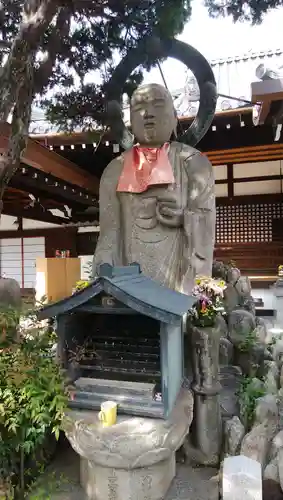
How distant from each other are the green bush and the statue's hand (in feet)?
5.83

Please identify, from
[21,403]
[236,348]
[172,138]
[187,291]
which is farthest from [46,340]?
[172,138]

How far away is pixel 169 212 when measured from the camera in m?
3.77

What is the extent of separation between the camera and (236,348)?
4.48 metres

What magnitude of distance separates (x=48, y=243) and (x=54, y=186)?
5.68 metres

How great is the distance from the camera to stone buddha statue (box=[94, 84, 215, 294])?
3.73 m

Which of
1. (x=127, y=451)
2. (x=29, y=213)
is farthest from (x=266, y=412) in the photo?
(x=29, y=213)

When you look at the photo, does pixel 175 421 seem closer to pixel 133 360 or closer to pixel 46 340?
pixel 133 360

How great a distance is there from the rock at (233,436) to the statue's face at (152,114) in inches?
111

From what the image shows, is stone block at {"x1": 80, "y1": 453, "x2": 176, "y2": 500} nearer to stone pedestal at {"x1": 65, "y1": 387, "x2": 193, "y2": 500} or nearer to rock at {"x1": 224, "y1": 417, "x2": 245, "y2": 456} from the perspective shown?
stone pedestal at {"x1": 65, "y1": 387, "x2": 193, "y2": 500}

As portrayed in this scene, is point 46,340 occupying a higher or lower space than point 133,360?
higher

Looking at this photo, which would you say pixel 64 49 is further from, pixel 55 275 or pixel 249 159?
pixel 55 275

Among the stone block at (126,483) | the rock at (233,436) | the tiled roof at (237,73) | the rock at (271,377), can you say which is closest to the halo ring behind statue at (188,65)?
the tiled roof at (237,73)

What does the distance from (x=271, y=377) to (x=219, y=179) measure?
662cm

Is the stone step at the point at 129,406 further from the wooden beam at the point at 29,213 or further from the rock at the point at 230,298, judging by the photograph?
the wooden beam at the point at 29,213
